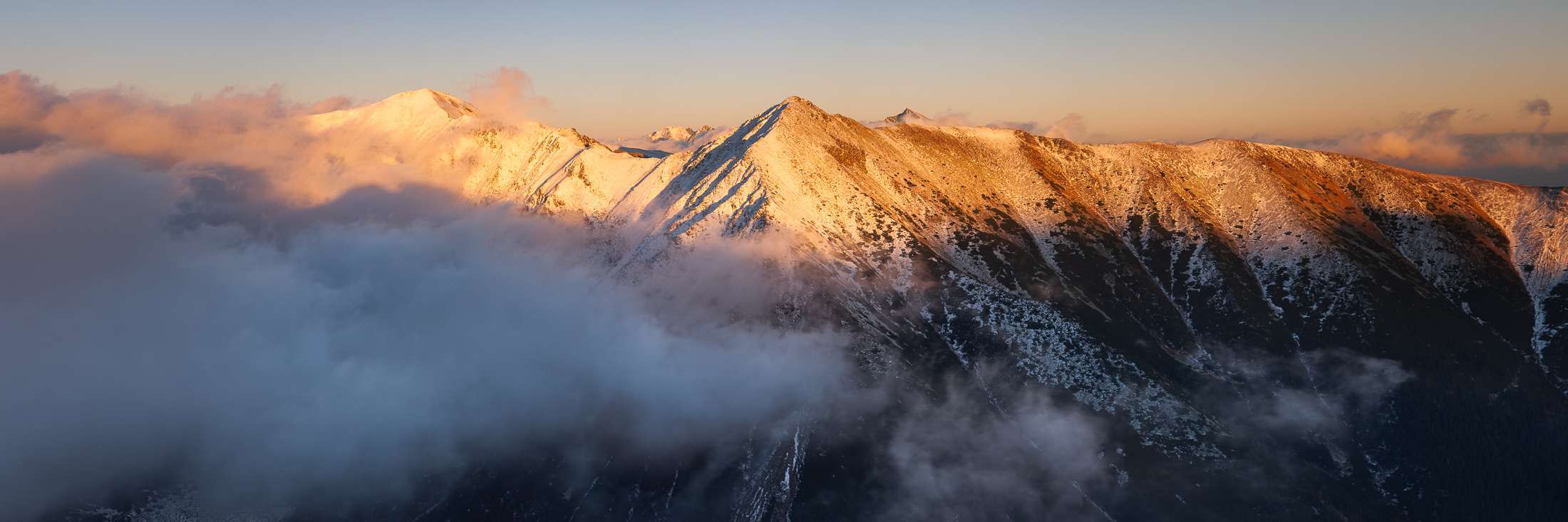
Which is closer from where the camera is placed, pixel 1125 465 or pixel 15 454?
pixel 1125 465

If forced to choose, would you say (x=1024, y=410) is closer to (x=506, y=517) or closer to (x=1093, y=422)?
(x=1093, y=422)

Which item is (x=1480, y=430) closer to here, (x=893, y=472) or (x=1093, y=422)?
(x=1093, y=422)

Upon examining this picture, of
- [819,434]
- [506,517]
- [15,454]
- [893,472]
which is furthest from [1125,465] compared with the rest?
[15,454]

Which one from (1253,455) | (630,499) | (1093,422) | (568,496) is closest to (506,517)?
(568,496)

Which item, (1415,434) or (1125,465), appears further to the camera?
(1415,434)

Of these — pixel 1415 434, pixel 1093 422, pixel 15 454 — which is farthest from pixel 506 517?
pixel 1415 434

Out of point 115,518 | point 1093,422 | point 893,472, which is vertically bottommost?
point 115,518

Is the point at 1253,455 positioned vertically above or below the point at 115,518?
above

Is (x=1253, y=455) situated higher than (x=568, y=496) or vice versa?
(x=1253, y=455)
